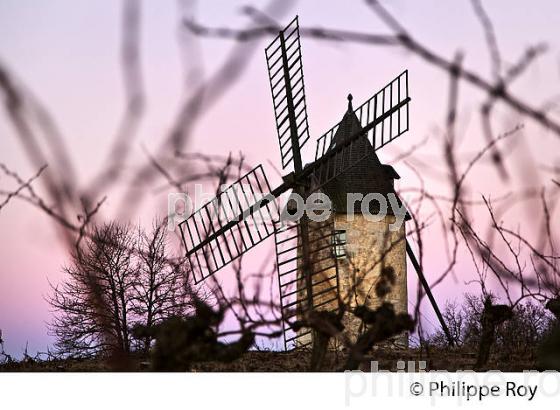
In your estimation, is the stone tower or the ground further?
the stone tower

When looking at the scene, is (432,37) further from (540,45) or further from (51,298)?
(51,298)

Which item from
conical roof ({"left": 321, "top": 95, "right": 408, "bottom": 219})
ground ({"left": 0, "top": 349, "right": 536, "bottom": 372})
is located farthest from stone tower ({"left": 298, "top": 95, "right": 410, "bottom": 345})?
ground ({"left": 0, "top": 349, "right": 536, "bottom": 372})

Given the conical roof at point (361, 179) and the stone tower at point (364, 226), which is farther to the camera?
the conical roof at point (361, 179)

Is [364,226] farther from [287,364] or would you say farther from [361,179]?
[287,364]

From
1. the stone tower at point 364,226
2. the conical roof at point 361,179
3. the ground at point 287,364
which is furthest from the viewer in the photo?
the conical roof at point 361,179

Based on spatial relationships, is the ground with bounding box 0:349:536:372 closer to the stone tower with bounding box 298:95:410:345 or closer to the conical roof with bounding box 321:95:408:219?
the stone tower with bounding box 298:95:410:345

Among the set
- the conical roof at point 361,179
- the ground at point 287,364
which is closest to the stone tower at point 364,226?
the conical roof at point 361,179

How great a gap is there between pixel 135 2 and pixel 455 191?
1.08 m

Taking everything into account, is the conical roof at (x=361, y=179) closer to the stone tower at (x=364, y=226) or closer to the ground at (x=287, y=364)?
the stone tower at (x=364, y=226)

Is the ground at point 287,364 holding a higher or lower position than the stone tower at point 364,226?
lower

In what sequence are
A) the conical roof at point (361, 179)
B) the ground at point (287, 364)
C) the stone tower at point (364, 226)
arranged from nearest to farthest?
the ground at point (287, 364) → the stone tower at point (364, 226) → the conical roof at point (361, 179)

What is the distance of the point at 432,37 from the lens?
6.01m

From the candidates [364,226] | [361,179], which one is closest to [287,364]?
[364,226]
